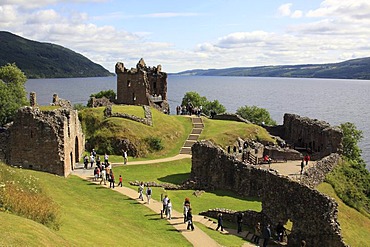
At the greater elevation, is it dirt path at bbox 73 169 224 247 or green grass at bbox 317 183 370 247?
dirt path at bbox 73 169 224 247

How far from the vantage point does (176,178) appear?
4538cm

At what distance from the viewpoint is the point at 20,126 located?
37875 mm

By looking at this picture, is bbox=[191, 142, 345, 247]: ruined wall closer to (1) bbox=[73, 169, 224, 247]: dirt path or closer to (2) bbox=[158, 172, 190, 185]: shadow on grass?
(1) bbox=[73, 169, 224, 247]: dirt path

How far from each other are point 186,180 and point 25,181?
72.6 ft

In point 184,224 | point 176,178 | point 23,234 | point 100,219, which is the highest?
point 23,234

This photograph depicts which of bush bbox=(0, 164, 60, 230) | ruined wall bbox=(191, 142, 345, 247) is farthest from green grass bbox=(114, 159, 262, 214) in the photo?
bush bbox=(0, 164, 60, 230)

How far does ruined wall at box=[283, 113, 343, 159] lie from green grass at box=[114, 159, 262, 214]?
19393 millimetres

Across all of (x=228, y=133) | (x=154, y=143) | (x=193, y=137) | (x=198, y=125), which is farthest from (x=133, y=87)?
(x=154, y=143)

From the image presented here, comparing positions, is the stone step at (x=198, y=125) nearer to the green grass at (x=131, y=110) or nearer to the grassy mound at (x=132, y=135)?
the grassy mound at (x=132, y=135)

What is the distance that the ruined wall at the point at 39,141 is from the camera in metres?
37.5

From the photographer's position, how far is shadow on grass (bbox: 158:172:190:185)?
4381 centimetres

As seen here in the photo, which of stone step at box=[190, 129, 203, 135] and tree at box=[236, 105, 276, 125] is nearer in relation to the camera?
stone step at box=[190, 129, 203, 135]

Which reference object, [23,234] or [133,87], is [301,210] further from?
[133,87]

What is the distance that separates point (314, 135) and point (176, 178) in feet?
84.9
